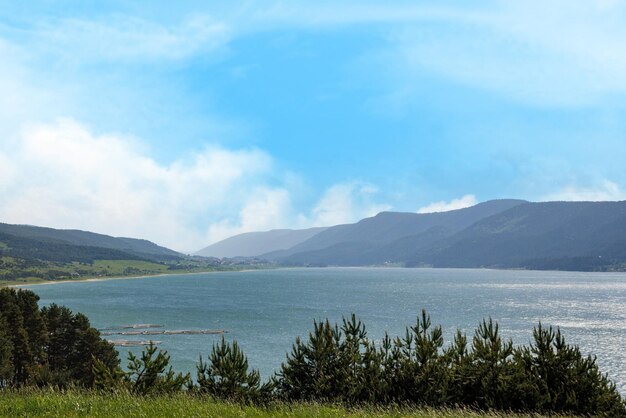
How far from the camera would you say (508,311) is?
165375 millimetres

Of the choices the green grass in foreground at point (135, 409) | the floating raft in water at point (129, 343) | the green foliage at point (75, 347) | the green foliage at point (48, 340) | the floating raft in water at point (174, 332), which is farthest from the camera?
the floating raft in water at point (174, 332)

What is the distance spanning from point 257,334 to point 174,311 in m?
68.3


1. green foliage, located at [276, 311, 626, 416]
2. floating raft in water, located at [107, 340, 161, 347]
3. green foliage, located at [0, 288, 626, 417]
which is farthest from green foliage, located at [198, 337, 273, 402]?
floating raft in water, located at [107, 340, 161, 347]

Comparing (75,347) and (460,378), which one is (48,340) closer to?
(75,347)

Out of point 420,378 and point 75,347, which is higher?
point 420,378

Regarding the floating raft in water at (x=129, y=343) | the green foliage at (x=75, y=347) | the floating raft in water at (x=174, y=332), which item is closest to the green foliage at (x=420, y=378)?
the green foliage at (x=75, y=347)

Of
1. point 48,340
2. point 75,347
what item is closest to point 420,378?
point 75,347

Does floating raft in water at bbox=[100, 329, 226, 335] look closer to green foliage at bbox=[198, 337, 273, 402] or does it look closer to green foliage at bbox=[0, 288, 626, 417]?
green foliage at bbox=[0, 288, 626, 417]

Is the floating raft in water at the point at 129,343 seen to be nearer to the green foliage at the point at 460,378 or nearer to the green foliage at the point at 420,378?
the green foliage at the point at 420,378

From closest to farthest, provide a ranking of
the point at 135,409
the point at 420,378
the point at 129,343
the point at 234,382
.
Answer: the point at 135,409
the point at 234,382
the point at 420,378
the point at 129,343

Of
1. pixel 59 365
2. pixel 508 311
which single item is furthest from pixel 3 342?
pixel 508 311

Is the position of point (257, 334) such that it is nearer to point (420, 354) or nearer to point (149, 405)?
point (420, 354)

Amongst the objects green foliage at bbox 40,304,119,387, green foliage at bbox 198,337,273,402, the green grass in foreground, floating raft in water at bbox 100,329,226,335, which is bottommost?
floating raft in water at bbox 100,329,226,335

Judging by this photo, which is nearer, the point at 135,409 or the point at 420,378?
the point at 135,409
